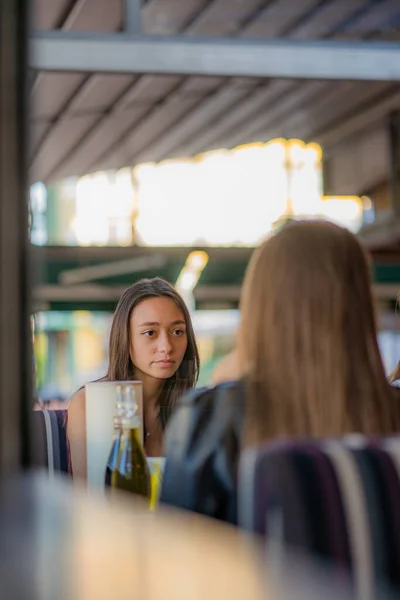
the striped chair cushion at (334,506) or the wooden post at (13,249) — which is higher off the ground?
the wooden post at (13,249)

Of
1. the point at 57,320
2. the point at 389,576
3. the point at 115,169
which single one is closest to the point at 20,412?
the point at 389,576

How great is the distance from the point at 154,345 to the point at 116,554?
1664 millimetres

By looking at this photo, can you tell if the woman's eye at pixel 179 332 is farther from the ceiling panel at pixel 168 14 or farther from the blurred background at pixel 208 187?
the blurred background at pixel 208 187

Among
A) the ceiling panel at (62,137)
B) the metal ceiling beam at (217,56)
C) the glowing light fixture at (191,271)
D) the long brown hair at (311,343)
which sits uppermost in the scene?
the ceiling panel at (62,137)

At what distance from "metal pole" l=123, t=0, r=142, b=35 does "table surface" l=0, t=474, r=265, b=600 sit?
322 centimetres

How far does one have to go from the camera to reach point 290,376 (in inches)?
56.9

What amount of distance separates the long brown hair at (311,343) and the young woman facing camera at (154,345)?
3.17ft

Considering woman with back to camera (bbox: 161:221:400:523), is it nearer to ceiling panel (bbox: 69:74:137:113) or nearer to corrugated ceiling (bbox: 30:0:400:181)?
corrugated ceiling (bbox: 30:0:400:181)

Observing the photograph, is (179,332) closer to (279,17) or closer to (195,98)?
(279,17)

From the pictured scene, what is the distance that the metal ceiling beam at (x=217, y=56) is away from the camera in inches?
152

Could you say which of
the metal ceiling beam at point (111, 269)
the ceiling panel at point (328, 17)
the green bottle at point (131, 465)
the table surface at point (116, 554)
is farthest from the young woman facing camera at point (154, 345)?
the metal ceiling beam at point (111, 269)

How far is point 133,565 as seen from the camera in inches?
35.5

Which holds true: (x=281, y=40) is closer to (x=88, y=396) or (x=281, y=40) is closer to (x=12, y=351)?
(x=88, y=396)

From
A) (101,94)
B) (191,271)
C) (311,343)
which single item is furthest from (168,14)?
(191,271)
